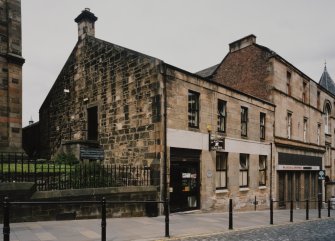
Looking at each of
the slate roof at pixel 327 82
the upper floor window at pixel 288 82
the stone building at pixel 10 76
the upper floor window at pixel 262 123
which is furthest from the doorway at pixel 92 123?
the slate roof at pixel 327 82

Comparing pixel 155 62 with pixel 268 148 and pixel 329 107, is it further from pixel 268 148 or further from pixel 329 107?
pixel 329 107

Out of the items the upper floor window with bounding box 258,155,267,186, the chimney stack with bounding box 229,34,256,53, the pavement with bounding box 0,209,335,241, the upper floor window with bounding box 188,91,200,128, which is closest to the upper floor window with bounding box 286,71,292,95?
the chimney stack with bounding box 229,34,256,53

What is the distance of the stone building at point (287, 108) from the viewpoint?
2077cm

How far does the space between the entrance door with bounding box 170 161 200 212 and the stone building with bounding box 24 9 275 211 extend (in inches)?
1.6

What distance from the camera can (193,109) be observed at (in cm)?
1426

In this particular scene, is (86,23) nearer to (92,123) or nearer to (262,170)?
(92,123)

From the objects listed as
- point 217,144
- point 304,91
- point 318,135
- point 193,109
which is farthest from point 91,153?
point 318,135

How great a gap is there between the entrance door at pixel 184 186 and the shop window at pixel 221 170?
171cm

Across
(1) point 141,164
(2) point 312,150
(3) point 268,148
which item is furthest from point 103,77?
(2) point 312,150

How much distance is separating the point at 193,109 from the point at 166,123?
2089mm

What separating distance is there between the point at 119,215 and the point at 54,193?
249 centimetres

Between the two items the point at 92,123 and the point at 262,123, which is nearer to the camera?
the point at 92,123

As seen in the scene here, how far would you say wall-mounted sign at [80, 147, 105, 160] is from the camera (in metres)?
13.9

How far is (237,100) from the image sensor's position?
54.9ft
